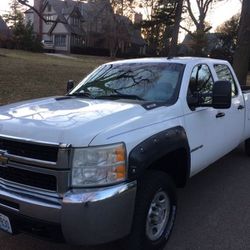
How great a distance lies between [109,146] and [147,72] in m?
1.98

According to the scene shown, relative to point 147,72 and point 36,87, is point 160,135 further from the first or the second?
point 36,87

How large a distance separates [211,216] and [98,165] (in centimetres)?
206

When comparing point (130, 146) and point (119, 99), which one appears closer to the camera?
point (130, 146)

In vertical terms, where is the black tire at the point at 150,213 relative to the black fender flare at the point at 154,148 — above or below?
below

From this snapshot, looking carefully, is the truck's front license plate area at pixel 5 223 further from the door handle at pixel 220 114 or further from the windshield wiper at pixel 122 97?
the door handle at pixel 220 114

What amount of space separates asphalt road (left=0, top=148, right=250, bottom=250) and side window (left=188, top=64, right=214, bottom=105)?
1249mm

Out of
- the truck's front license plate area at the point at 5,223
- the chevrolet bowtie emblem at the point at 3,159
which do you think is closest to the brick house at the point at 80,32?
the chevrolet bowtie emblem at the point at 3,159

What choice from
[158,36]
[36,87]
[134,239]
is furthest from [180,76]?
[158,36]

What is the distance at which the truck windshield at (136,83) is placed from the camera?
15.6ft

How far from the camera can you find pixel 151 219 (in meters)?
3.86

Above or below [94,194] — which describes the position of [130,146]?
above

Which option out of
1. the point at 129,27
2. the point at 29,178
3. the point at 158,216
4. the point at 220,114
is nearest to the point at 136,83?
the point at 220,114

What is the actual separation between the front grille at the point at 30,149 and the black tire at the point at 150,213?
2.50 feet

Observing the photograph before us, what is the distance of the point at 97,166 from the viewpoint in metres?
3.35
